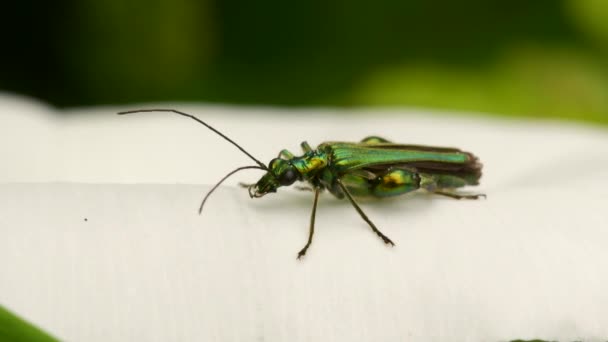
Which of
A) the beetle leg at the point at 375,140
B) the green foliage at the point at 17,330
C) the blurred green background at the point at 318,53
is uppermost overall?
the blurred green background at the point at 318,53

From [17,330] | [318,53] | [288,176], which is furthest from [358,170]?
[318,53]

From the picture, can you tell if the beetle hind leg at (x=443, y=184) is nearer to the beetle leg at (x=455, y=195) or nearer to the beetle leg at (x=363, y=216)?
the beetle leg at (x=455, y=195)

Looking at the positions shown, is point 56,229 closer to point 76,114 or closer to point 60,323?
point 60,323

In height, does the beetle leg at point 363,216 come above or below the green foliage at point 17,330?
above

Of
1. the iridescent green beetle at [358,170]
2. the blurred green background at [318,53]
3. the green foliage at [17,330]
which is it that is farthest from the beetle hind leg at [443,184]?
the blurred green background at [318,53]

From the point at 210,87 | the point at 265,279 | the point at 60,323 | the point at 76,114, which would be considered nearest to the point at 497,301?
the point at 265,279

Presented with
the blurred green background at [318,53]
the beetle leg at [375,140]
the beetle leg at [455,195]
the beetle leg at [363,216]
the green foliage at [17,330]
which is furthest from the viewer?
the blurred green background at [318,53]
